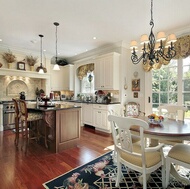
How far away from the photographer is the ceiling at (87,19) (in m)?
2.69

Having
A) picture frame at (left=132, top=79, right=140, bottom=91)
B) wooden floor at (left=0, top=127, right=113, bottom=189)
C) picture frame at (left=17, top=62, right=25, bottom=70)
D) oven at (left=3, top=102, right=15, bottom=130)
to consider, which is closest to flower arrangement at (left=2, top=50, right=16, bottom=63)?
picture frame at (left=17, top=62, right=25, bottom=70)

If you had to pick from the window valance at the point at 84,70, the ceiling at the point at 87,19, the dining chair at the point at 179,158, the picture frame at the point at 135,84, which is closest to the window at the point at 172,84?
the picture frame at the point at 135,84

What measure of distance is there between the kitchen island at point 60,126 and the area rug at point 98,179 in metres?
0.90

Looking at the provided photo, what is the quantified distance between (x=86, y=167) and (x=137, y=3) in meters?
3.09

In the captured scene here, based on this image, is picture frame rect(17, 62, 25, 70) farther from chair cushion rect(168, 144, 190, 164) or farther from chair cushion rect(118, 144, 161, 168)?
chair cushion rect(168, 144, 190, 164)

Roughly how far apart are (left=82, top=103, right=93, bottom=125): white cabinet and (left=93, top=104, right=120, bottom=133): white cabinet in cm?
22

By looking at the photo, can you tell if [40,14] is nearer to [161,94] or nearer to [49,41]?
[49,41]

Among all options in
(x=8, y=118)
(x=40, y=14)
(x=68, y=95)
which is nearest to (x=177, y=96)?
(x=40, y=14)

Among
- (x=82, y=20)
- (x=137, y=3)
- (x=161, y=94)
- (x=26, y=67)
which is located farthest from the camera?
(x=26, y=67)

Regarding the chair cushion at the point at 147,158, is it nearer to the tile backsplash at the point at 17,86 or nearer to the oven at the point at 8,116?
the oven at the point at 8,116

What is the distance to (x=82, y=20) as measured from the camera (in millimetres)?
3309

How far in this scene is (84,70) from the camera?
632cm

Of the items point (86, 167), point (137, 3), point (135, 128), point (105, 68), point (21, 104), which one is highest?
point (137, 3)

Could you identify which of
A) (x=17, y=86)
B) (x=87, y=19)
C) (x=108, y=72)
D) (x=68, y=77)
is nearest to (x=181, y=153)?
(x=87, y=19)
